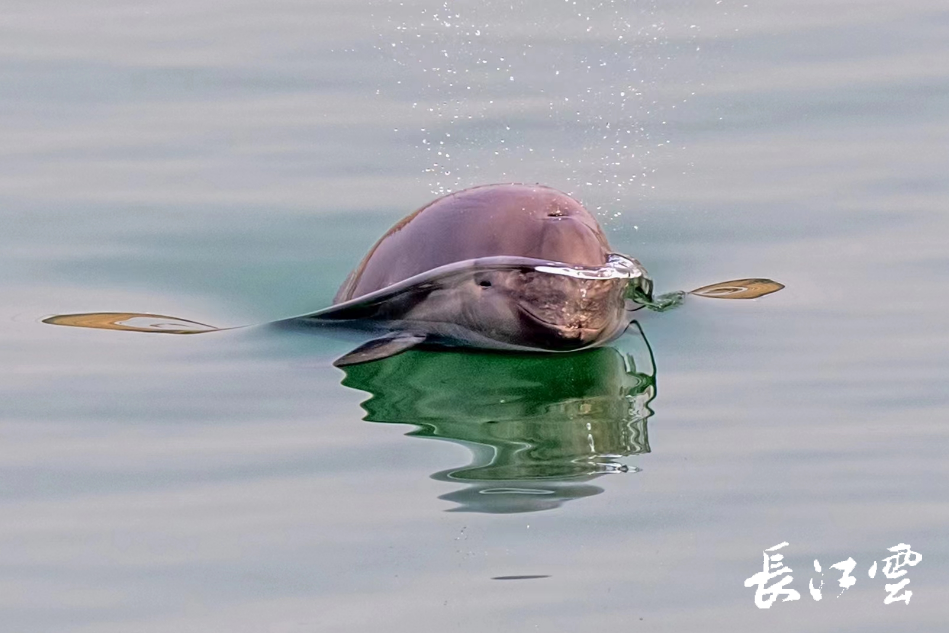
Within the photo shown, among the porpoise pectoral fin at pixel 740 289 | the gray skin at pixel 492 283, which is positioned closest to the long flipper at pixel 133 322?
the gray skin at pixel 492 283

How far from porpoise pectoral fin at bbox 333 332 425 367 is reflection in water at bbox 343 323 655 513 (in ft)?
0.11

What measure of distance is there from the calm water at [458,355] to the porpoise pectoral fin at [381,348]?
71mm

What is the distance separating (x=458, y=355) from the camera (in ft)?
19.6

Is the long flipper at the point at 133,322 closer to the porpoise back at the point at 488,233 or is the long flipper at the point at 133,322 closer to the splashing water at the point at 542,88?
the porpoise back at the point at 488,233

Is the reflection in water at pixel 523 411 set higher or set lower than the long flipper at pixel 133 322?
lower

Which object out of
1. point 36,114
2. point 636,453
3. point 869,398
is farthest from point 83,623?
point 36,114

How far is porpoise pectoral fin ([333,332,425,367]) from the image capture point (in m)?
5.88

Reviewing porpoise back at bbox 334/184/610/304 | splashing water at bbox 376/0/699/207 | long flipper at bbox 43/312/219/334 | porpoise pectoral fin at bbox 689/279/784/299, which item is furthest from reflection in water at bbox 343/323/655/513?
splashing water at bbox 376/0/699/207

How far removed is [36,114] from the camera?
30.8 feet

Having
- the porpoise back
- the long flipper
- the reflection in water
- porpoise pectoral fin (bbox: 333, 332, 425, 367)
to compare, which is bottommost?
the reflection in water

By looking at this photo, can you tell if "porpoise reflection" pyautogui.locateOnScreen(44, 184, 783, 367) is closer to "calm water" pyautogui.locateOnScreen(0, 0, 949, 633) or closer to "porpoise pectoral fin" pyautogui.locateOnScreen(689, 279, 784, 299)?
"calm water" pyautogui.locateOnScreen(0, 0, 949, 633)

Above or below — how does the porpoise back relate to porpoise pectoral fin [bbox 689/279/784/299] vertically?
above

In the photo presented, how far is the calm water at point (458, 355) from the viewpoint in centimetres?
426

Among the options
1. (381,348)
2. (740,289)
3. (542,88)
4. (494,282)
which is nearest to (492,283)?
(494,282)
